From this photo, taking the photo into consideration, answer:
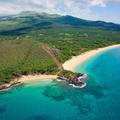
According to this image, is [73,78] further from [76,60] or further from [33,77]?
[76,60]

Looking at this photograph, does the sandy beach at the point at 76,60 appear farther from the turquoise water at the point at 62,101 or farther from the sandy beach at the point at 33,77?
the sandy beach at the point at 33,77

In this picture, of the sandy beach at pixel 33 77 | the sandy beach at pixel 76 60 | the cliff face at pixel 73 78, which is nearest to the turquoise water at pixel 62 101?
the cliff face at pixel 73 78

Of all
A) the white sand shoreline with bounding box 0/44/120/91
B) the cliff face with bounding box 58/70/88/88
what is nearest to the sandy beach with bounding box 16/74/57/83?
the white sand shoreline with bounding box 0/44/120/91

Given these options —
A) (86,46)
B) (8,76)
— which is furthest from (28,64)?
(86,46)

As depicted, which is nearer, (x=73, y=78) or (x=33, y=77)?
(x=73, y=78)

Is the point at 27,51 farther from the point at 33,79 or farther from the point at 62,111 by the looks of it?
the point at 62,111

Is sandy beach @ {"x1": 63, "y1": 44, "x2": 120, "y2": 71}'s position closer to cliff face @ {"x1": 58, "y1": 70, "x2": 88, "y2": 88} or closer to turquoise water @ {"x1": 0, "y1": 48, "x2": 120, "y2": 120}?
cliff face @ {"x1": 58, "y1": 70, "x2": 88, "y2": 88}

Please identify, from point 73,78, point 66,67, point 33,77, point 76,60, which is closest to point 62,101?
point 73,78

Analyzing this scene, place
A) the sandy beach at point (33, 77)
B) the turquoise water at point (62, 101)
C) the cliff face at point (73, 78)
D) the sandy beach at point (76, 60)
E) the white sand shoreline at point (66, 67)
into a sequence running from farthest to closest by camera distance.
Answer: the sandy beach at point (76, 60) < the sandy beach at point (33, 77) < the white sand shoreline at point (66, 67) < the cliff face at point (73, 78) < the turquoise water at point (62, 101)

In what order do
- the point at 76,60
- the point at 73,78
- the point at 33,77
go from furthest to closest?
the point at 76,60
the point at 33,77
the point at 73,78

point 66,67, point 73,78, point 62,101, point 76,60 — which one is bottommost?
point 62,101
